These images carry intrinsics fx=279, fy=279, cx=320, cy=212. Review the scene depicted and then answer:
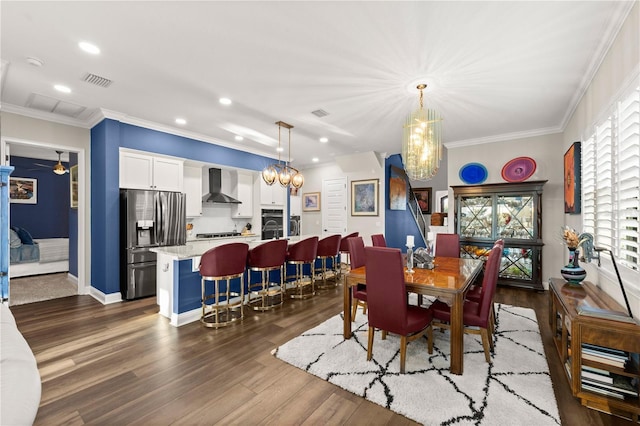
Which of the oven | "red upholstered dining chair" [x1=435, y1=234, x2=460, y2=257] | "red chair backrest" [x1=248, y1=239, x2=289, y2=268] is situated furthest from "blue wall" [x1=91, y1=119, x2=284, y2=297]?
"red upholstered dining chair" [x1=435, y1=234, x2=460, y2=257]

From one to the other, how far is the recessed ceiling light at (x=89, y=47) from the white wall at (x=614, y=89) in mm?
4294

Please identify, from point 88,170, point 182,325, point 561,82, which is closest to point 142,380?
point 182,325

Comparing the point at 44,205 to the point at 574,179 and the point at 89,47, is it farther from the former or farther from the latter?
the point at 574,179

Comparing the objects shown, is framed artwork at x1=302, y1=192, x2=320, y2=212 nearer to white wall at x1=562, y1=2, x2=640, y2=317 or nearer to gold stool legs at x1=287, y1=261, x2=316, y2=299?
gold stool legs at x1=287, y1=261, x2=316, y2=299

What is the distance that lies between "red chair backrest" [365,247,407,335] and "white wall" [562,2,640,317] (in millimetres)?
1588

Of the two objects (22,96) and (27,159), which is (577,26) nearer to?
(22,96)

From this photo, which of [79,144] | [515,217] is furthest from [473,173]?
[79,144]

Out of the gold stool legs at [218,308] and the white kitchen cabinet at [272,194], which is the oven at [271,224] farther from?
the gold stool legs at [218,308]

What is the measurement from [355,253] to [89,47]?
3324 millimetres

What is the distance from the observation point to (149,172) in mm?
4625

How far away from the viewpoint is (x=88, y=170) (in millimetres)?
4570

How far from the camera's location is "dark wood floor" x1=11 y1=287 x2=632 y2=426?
6.08 ft

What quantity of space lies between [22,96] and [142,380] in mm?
3989

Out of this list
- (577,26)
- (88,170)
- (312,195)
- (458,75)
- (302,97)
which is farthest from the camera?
(312,195)
